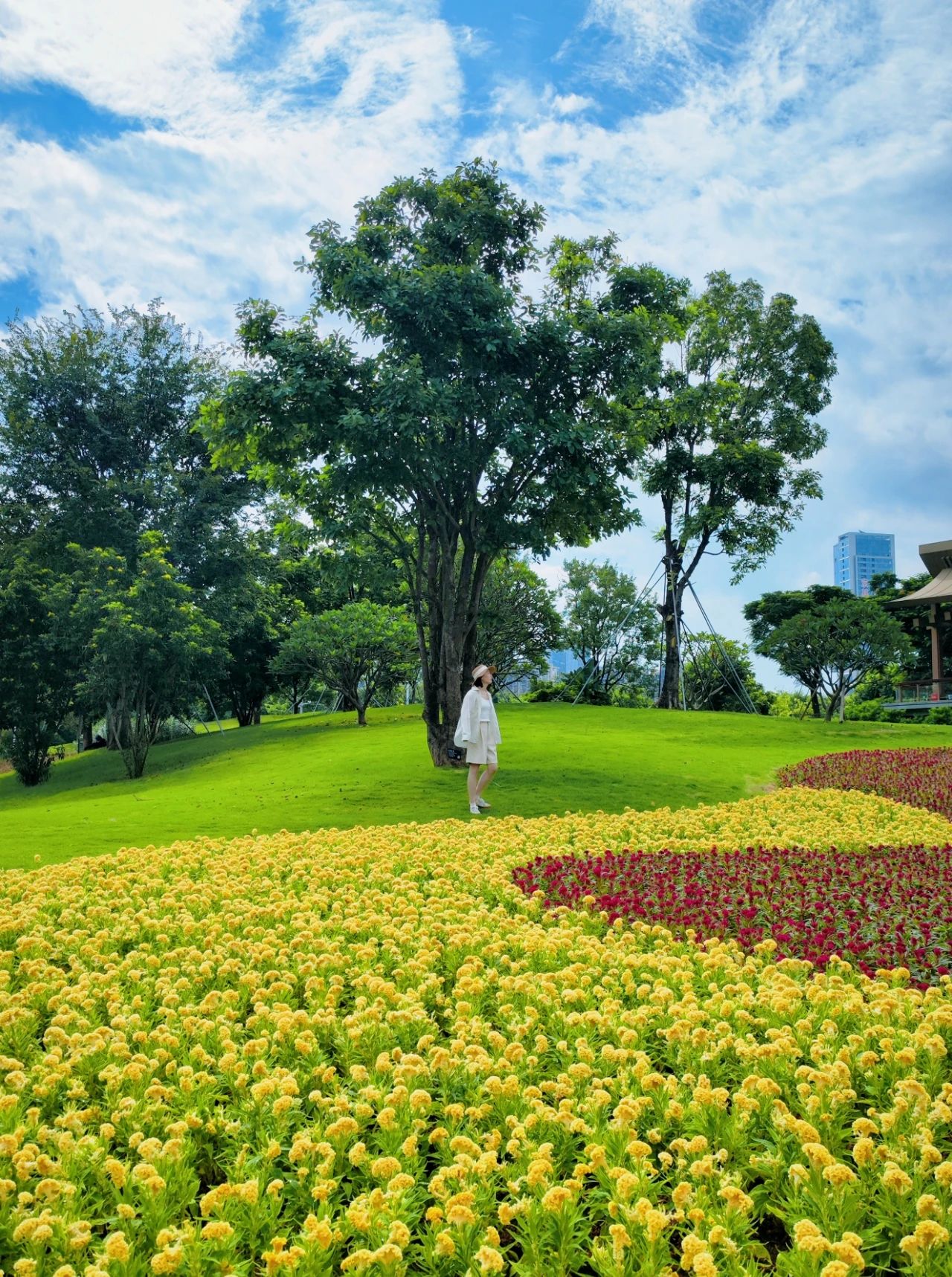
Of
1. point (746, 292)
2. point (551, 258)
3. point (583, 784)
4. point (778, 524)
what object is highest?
point (746, 292)

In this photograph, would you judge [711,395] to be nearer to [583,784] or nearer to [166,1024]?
[583,784]

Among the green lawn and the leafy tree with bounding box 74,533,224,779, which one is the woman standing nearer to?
the green lawn

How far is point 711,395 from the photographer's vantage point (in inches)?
1144

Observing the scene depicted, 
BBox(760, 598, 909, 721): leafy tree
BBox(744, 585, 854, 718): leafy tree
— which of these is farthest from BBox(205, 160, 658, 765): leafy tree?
BBox(744, 585, 854, 718): leafy tree

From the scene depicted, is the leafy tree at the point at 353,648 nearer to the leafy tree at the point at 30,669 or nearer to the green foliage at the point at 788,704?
the leafy tree at the point at 30,669

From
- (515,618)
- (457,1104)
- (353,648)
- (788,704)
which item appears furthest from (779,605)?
(457,1104)

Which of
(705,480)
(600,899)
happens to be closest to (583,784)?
(600,899)

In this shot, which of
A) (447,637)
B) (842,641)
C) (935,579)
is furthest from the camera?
(935,579)

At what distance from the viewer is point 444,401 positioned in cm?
1416

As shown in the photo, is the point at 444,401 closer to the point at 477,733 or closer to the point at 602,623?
the point at 477,733

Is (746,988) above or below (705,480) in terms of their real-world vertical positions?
below

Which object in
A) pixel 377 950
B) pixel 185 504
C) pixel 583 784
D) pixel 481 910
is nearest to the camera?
pixel 377 950

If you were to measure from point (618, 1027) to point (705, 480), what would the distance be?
27181 millimetres

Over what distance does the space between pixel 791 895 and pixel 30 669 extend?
85.2 feet
